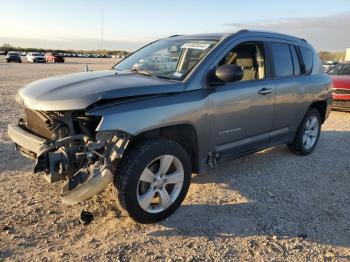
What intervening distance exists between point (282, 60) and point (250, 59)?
0.74 metres

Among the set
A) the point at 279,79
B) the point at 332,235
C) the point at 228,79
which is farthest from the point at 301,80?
the point at 332,235

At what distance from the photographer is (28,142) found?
4.02m

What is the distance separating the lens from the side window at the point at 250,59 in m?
4.98

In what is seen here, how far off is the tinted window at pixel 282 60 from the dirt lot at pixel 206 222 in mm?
1462

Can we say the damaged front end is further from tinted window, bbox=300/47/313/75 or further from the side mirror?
tinted window, bbox=300/47/313/75

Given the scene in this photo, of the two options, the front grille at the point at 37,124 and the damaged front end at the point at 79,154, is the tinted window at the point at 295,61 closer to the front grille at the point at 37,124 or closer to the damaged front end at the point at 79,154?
the damaged front end at the point at 79,154

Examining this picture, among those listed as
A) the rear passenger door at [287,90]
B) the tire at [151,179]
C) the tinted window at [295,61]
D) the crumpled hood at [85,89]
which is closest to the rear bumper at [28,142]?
the crumpled hood at [85,89]

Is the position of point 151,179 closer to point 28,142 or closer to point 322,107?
point 28,142

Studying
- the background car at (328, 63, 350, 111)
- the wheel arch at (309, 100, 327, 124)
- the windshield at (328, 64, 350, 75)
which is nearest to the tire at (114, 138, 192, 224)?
the wheel arch at (309, 100, 327, 124)

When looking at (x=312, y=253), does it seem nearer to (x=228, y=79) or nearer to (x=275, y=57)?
(x=228, y=79)

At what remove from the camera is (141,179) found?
3.80 meters

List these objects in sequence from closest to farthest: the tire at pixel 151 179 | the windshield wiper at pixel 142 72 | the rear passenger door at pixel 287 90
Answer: the tire at pixel 151 179, the windshield wiper at pixel 142 72, the rear passenger door at pixel 287 90

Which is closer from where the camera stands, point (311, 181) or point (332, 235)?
point (332, 235)

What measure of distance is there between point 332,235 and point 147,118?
2.20m
